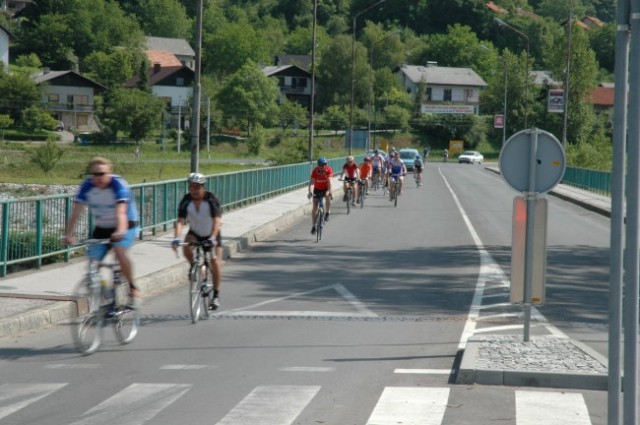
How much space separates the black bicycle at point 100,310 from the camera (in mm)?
10195

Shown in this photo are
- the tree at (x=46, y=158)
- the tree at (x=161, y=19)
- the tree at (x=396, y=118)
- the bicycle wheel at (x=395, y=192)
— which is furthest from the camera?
the tree at (x=161, y=19)

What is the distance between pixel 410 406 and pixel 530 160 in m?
3.13

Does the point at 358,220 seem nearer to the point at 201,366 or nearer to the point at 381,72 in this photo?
the point at 201,366

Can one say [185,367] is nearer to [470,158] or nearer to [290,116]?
[470,158]

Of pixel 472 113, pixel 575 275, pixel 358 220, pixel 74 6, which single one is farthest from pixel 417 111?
pixel 575 275

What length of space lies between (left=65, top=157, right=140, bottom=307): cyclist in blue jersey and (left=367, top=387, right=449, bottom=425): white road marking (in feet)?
10.8

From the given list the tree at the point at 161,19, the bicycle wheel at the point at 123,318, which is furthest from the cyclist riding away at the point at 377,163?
the tree at the point at 161,19

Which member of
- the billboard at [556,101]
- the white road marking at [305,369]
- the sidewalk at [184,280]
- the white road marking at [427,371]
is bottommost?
→ the white road marking at [305,369]

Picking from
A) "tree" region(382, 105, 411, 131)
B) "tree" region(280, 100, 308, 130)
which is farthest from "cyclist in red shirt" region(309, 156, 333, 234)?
"tree" region(280, 100, 308, 130)

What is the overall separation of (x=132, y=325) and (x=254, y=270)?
7.23 metres

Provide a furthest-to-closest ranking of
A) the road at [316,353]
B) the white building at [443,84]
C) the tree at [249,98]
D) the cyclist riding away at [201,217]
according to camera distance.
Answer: the white building at [443,84] < the tree at [249,98] < the cyclist riding away at [201,217] < the road at [316,353]

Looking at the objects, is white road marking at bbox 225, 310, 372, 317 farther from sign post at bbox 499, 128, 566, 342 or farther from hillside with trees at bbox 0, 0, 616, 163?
hillside with trees at bbox 0, 0, 616, 163

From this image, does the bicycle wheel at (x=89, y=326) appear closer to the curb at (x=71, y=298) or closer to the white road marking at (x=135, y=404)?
the curb at (x=71, y=298)

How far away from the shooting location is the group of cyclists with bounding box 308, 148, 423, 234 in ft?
77.8
